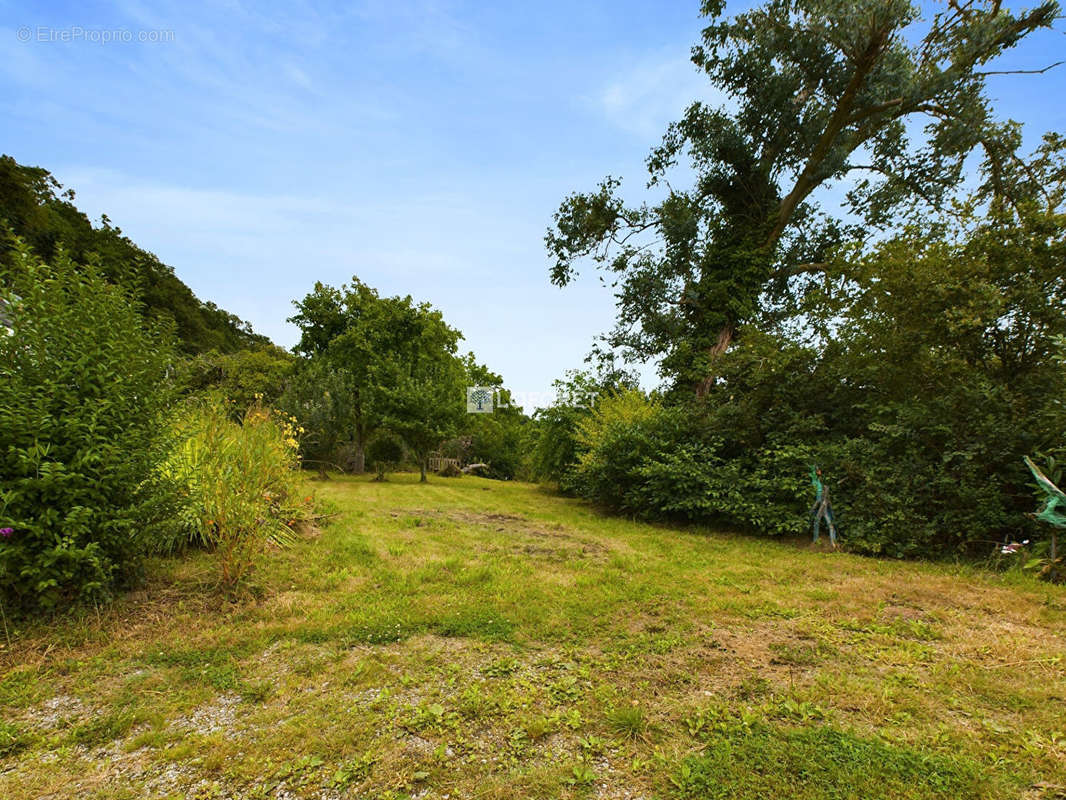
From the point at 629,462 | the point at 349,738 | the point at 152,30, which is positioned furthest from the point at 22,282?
the point at 629,462

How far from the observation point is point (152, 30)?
213 inches

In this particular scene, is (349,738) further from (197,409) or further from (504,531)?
(504,531)

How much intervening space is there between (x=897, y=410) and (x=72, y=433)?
8.87 meters

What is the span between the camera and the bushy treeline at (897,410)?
530cm

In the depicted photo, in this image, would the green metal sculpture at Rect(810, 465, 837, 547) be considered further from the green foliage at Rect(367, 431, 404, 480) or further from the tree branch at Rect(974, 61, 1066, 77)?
the green foliage at Rect(367, 431, 404, 480)

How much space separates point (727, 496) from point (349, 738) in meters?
6.81

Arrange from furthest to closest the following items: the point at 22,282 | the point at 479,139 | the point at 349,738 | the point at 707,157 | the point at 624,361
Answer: the point at 624,361, the point at 707,157, the point at 479,139, the point at 22,282, the point at 349,738

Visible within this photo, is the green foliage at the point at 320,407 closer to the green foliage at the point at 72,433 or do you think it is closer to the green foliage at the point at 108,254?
the green foliage at the point at 108,254

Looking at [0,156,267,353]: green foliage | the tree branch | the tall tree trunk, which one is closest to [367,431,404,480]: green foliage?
the tall tree trunk

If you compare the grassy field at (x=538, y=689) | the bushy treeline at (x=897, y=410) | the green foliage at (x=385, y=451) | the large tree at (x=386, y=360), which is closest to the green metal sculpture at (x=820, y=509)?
the bushy treeline at (x=897, y=410)

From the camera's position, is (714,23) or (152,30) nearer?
(152,30)

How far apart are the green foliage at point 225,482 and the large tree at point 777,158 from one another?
8689mm

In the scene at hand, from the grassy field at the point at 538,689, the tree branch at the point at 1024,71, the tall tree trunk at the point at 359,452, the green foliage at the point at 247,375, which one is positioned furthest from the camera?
the green foliage at the point at 247,375

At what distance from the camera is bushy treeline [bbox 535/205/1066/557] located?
530 centimetres
